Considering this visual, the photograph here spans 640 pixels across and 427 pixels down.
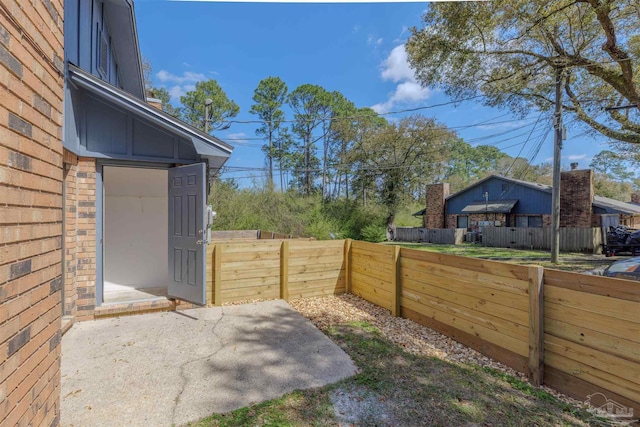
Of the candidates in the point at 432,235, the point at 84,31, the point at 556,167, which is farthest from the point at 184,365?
the point at 432,235

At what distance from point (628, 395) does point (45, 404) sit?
4118 millimetres

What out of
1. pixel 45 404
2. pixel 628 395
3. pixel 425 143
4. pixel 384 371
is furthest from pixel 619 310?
pixel 425 143

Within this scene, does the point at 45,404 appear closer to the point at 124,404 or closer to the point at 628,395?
the point at 124,404

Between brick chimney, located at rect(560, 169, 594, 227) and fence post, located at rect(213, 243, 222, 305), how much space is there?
21053mm

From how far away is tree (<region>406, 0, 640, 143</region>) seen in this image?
7293mm

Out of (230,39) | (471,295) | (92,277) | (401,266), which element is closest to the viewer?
(471,295)

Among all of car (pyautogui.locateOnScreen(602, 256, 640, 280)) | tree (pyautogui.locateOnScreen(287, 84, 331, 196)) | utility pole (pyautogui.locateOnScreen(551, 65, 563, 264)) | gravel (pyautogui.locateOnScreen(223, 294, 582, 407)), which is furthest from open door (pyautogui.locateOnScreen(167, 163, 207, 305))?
tree (pyautogui.locateOnScreen(287, 84, 331, 196))

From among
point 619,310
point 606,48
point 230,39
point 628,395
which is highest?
point 230,39

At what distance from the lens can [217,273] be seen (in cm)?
492

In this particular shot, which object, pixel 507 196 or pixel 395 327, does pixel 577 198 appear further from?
pixel 395 327

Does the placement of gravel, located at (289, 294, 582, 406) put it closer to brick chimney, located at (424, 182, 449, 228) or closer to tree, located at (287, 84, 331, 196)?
tree, located at (287, 84, 331, 196)

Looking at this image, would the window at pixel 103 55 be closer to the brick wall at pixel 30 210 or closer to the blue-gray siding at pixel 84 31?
the blue-gray siding at pixel 84 31

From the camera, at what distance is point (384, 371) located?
2984mm

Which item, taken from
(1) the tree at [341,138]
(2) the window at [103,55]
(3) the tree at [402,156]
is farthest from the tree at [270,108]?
(2) the window at [103,55]
